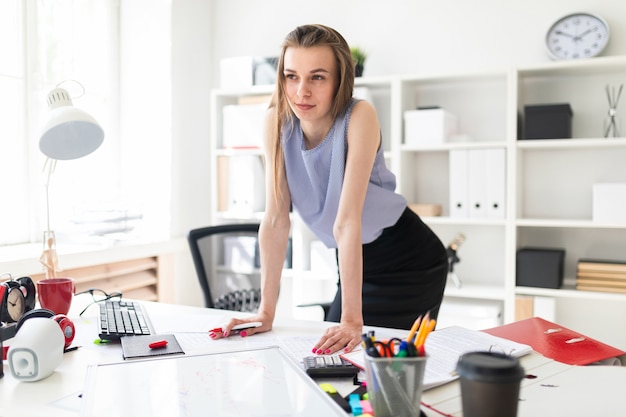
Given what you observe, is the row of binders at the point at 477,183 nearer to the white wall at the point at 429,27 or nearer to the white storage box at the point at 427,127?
the white storage box at the point at 427,127

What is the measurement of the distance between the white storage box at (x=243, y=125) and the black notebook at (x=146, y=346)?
7.09 ft

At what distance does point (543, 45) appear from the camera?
302cm

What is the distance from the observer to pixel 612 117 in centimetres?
282

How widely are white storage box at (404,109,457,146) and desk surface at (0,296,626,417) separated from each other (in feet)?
5.66

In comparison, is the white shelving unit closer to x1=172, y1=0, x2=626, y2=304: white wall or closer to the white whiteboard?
x1=172, y1=0, x2=626, y2=304: white wall

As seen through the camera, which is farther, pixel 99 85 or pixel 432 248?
pixel 99 85

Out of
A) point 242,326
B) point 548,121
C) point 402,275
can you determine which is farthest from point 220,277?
point 548,121

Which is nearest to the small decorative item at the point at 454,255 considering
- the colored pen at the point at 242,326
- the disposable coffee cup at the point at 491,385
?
the colored pen at the point at 242,326

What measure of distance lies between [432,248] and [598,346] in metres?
0.71

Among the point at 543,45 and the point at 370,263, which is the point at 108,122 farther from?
the point at 543,45

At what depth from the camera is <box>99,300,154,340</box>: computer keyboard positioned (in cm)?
136

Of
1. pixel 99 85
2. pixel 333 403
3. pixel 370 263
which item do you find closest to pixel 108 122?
pixel 99 85

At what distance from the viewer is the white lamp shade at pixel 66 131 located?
5.24ft

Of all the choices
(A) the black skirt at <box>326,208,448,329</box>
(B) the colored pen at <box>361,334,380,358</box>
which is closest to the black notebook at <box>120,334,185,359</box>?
(B) the colored pen at <box>361,334,380,358</box>
